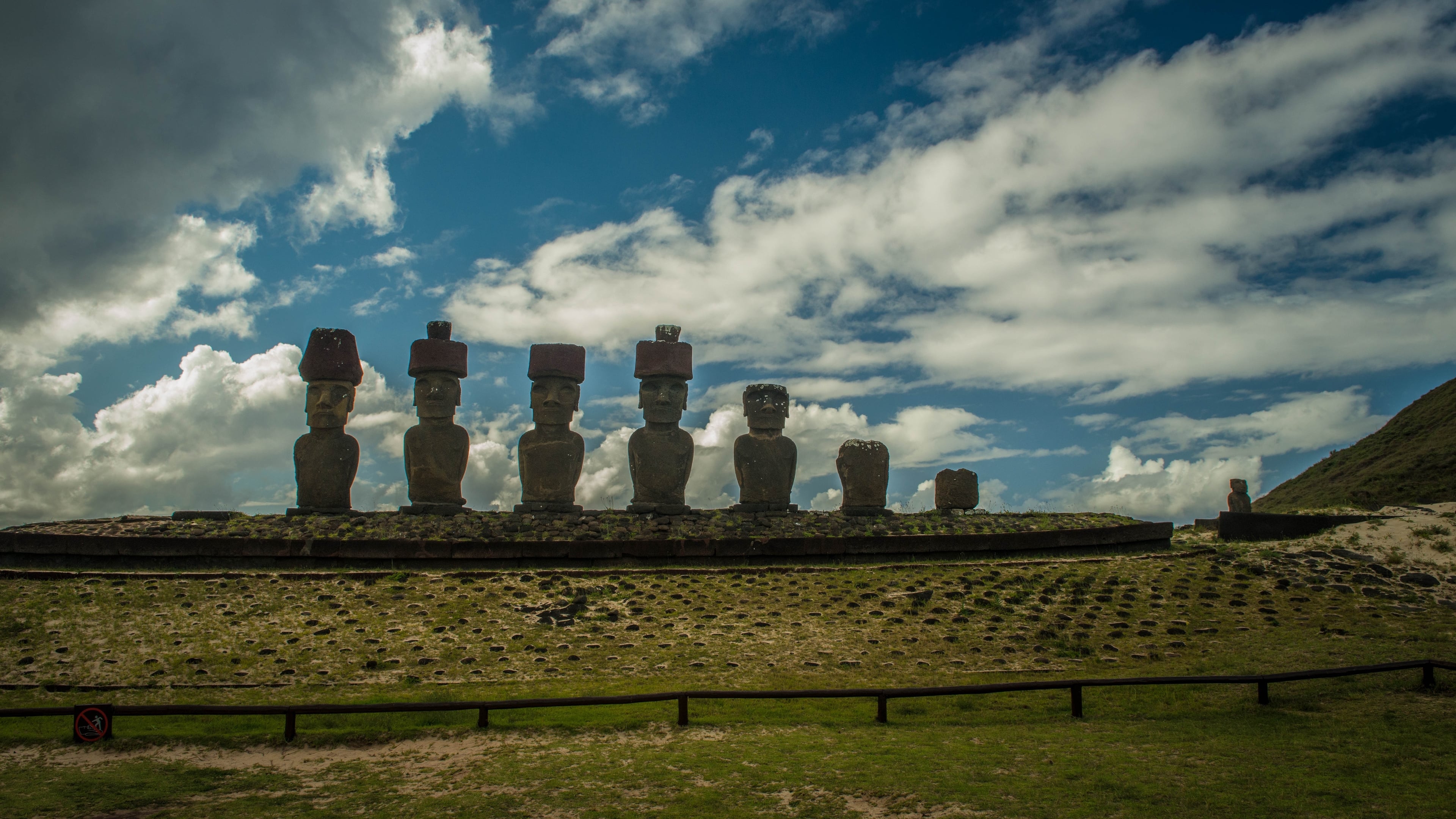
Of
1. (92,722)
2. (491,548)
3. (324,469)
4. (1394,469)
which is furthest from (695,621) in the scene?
(1394,469)

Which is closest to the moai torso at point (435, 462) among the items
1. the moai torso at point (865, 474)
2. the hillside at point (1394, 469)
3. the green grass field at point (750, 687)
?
the green grass field at point (750, 687)

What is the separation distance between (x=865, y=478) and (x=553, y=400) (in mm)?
6590

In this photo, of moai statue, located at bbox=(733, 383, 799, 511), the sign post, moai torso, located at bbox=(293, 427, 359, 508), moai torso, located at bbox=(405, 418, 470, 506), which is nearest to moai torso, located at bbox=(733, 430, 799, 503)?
moai statue, located at bbox=(733, 383, 799, 511)

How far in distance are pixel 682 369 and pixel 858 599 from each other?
24.0 ft

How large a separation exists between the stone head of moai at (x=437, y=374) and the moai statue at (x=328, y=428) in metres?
1.27

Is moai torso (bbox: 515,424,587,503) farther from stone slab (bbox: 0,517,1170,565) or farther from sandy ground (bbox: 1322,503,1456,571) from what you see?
sandy ground (bbox: 1322,503,1456,571)

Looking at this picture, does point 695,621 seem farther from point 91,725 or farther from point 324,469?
point 324,469

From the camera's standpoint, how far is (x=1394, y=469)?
2725 centimetres

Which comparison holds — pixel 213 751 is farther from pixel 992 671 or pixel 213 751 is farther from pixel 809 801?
pixel 992 671

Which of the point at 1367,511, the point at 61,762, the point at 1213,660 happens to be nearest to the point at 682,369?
the point at 1213,660

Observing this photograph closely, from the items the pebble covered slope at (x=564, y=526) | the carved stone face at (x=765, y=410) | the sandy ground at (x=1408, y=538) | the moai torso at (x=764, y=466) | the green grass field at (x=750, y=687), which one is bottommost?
the green grass field at (x=750, y=687)

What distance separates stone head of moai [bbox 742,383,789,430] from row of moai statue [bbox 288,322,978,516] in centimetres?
2

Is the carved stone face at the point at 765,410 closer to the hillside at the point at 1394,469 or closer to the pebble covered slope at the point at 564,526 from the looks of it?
the pebble covered slope at the point at 564,526

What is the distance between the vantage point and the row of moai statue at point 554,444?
61.7 ft
